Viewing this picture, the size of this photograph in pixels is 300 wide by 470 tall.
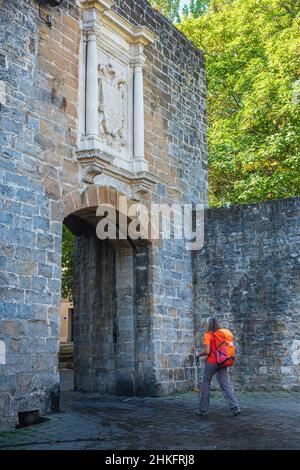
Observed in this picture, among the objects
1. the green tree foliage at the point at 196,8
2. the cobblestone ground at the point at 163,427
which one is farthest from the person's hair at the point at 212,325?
the green tree foliage at the point at 196,8

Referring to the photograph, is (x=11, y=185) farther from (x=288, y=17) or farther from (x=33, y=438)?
(x=288, y=17)

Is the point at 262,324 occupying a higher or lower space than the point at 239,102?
lower

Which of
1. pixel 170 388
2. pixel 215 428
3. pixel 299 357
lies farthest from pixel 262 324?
pixel 215 428

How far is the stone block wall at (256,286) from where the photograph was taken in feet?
32.5

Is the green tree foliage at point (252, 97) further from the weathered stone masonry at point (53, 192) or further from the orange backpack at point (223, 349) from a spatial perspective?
the orange backpack at point (223, 349)

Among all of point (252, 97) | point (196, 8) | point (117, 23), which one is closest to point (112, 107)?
point (117, 23)

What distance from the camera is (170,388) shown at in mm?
9797

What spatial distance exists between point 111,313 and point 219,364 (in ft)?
10.9

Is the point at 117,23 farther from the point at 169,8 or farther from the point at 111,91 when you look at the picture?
the point at 169,8

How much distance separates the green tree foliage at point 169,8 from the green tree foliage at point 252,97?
10.9ft

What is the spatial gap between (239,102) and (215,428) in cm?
1387

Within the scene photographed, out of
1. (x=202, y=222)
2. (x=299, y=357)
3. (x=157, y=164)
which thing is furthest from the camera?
(x=202, y=222)

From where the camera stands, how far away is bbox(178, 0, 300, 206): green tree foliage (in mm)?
14734

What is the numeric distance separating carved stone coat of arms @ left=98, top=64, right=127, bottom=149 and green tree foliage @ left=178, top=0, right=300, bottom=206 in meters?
5.92
